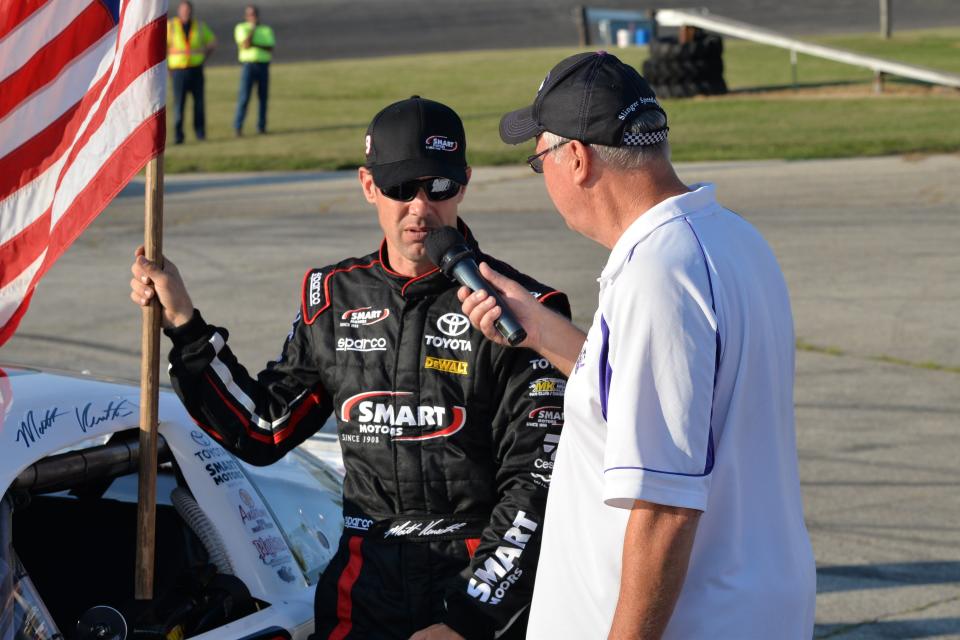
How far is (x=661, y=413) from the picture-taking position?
82.4 inches

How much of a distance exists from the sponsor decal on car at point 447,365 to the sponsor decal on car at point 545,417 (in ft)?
0.58

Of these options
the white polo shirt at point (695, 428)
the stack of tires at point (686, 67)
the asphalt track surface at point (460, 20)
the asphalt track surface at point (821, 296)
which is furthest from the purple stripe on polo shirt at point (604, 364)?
the asphalt track surface at point (460, 20)

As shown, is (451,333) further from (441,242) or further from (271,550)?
(271,550)

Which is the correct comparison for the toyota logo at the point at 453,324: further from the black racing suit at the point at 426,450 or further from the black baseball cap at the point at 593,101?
the black baseball cap at the point at 593,101

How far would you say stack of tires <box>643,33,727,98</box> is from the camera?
76.4ft

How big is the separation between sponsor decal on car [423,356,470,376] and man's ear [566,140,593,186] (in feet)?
2.55

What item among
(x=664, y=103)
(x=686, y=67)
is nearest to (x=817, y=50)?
(x=686, y=67)

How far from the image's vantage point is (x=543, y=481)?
2.88m

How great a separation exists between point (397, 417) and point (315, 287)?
43 centimetres

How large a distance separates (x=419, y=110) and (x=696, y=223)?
3.51ft

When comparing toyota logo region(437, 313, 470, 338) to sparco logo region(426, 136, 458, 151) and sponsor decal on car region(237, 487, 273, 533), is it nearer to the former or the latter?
sparco logo region(426, 136, 458, 151)

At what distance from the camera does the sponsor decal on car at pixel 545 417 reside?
2906 mm

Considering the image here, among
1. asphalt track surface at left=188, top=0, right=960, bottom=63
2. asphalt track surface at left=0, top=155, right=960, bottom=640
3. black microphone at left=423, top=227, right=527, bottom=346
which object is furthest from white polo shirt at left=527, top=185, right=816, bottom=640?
asphalt track surface at left=188, top=0, right=960, bottom=63

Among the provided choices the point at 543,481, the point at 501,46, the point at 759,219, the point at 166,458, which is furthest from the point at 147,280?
the point at 501,46
